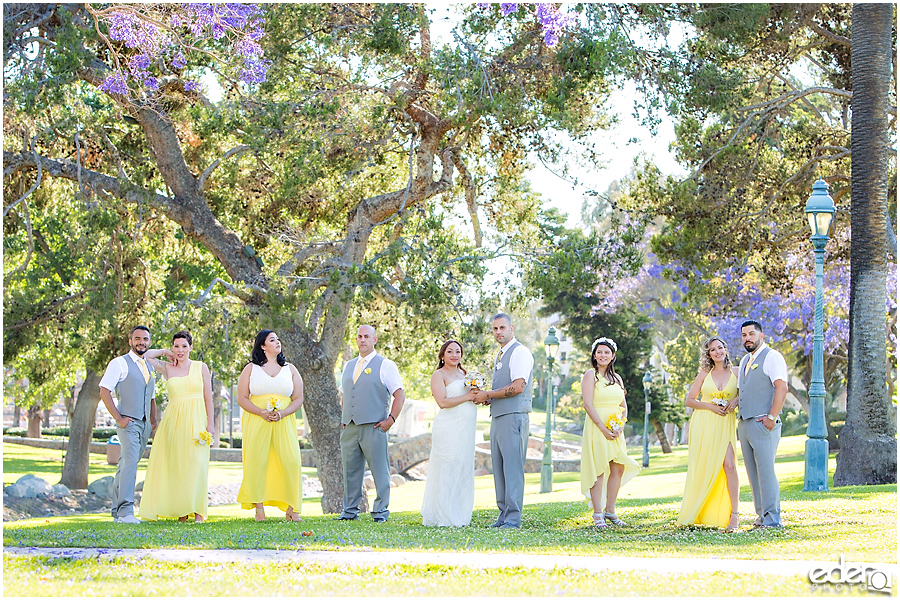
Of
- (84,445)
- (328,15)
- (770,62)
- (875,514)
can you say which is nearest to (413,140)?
(328,15)

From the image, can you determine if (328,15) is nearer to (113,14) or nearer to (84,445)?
(113,14)

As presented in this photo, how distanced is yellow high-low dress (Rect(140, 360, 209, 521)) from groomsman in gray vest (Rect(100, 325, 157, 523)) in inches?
7.6

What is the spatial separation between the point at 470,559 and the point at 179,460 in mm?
4694

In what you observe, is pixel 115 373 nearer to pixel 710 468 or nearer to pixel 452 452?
pixel 452 452

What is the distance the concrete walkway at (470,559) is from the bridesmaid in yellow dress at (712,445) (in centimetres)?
261

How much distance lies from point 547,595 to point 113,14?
33.6 ft

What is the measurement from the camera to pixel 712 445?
9.41 metres

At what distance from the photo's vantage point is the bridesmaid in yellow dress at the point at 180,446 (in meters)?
10.2

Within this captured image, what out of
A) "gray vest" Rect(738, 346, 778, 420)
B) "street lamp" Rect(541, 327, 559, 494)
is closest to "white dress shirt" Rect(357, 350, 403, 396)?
"gray vest" Rect(738, 346, 778, 420)

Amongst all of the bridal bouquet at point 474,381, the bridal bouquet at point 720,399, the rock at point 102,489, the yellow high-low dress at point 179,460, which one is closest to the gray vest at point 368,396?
the bridal bouquet at point 474,381

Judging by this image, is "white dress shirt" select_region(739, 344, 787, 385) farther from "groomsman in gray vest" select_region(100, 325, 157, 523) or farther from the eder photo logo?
"groomsman in gray vest" select_region(100, 325, 157, 523)

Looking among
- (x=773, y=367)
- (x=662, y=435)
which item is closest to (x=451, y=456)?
(x=773, y=367)

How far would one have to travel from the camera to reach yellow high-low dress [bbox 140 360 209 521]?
1020cm

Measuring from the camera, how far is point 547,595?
546 cm
